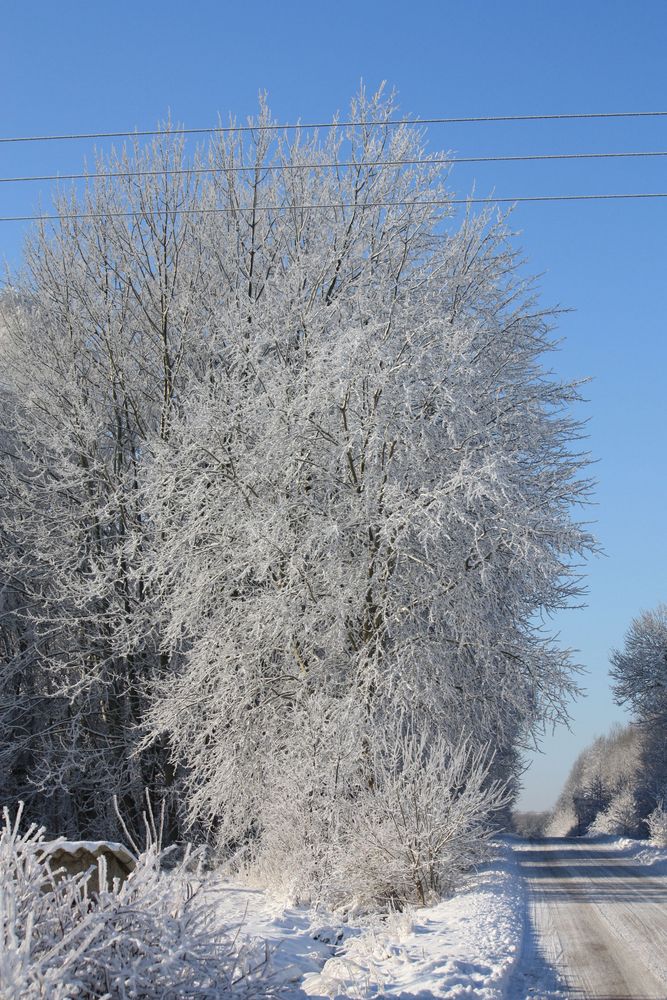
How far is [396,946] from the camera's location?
7.02 metres

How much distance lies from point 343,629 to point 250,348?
4.83m

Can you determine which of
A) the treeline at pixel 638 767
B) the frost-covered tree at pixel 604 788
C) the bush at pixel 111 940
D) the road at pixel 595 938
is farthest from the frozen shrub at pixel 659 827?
the bush at pixel 111 940

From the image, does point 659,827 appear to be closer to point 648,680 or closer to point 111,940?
point 648,680

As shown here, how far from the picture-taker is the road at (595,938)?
6383 millimetres

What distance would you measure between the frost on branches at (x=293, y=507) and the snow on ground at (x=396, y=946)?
898mm

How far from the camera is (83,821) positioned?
18.7 metres

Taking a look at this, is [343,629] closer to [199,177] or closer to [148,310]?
[148,310]

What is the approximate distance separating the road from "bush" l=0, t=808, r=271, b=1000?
2.40m

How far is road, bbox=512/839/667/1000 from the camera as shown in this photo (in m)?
6.38

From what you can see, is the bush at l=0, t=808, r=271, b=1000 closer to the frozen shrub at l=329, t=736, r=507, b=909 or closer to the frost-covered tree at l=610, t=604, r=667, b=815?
the frozen shrub at l=329, t=736, r=507, b=909

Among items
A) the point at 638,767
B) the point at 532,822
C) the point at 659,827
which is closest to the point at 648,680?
the point at 638,767

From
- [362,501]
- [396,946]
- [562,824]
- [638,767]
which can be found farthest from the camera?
[562,824]

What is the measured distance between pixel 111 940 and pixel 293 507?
9.67 meters

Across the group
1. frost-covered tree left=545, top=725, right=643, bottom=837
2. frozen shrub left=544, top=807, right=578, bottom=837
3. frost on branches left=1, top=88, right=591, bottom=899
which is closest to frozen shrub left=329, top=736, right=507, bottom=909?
frost on branches left=1, top=88, right=591, bottom=899
